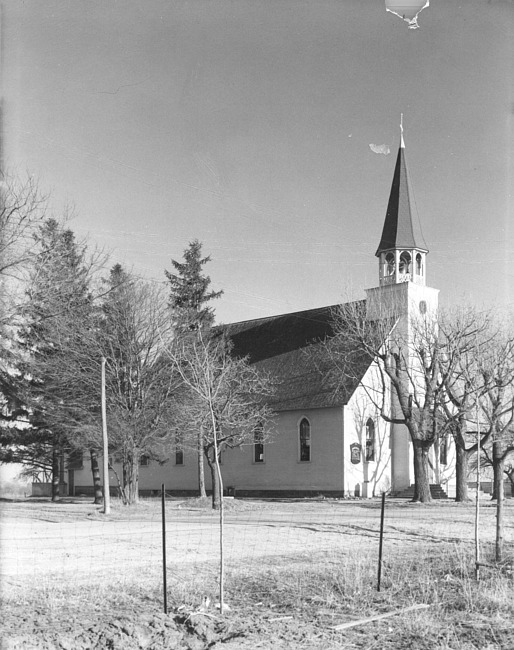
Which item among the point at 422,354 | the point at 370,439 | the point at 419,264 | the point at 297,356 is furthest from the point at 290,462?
the point at 419,264

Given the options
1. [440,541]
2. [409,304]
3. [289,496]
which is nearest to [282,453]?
[289,496]

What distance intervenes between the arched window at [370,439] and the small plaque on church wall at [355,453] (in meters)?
0.91

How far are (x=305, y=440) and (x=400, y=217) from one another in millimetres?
15238

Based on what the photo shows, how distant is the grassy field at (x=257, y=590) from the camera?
870cm

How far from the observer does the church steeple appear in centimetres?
4884

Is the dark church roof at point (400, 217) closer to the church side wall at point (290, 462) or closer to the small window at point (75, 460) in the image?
the church side wall at point (290, 462)

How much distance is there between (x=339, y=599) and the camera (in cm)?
1089

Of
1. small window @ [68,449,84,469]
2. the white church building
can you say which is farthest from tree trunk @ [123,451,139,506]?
the white church building

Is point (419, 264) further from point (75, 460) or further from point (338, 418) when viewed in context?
point (75, 460)

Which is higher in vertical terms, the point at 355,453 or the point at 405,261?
the point at 405,261

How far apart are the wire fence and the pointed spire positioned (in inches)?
808

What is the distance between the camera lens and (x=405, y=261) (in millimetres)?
49656

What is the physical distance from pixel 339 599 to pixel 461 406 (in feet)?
89.6

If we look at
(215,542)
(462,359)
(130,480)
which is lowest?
(130,480)
